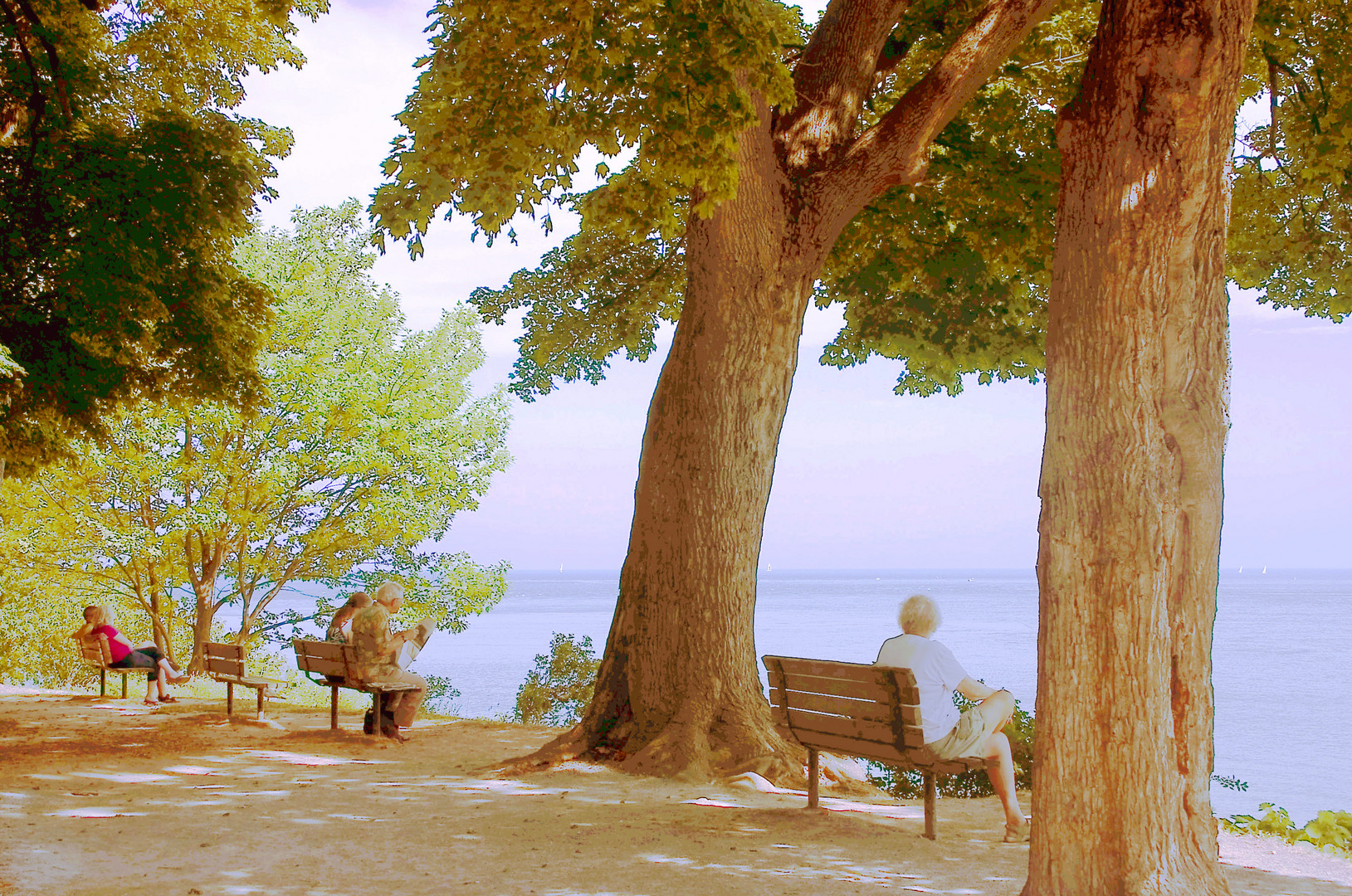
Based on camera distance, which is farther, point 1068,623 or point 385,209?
point 385,209

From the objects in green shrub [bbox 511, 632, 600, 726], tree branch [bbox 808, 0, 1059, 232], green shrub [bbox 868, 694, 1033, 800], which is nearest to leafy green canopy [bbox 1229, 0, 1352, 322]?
tree branch [bbox 808, 0, 1059, 232]

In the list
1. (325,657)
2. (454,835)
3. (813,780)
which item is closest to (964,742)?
(813,780)

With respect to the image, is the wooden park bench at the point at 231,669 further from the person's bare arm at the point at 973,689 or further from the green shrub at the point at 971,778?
the person's bare arm at the point at 973,689

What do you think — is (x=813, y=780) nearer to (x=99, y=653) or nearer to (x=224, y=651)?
(x=224, y=651)

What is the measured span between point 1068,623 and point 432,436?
18.4 metres

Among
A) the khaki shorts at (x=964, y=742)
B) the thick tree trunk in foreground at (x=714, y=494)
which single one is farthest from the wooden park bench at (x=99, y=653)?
the khaki shorts at (x=964, y=742)

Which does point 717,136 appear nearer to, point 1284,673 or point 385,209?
point 385,209

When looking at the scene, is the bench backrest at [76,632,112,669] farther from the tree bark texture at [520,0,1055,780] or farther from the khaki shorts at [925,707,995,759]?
the khaki shorts at [925,707,995,759]

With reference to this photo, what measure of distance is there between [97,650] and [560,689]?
552 centimetres

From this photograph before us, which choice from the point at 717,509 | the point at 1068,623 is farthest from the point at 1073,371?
the point at 717,509

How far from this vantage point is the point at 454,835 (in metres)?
6.40

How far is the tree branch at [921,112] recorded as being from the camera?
9094 millimetres

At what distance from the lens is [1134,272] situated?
15.8 feet

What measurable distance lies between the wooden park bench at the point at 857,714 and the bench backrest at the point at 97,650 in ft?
31.8
